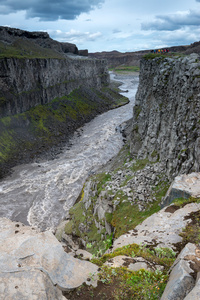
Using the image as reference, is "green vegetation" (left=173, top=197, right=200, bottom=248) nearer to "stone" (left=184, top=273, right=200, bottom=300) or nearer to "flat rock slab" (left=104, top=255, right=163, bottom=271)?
"flat rock slab" (left=104, top=255, right=163, bottom=271)

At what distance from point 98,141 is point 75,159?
14593 mm

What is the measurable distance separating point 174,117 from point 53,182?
94.6 feet

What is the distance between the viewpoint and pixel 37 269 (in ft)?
27.5

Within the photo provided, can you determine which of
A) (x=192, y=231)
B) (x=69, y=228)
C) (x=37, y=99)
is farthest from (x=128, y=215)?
(x=37, y=99)

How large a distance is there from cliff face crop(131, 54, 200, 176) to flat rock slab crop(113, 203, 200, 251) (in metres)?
5.71

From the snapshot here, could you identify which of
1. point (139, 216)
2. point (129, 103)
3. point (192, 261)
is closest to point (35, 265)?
point (192, 261)

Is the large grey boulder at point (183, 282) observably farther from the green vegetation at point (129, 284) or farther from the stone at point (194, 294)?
the green vegetation at point (129, 284)

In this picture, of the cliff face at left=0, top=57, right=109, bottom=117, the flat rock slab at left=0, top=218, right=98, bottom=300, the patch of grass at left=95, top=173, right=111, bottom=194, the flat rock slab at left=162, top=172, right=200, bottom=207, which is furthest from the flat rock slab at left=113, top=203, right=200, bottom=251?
the cliff face at left=0, top=57, right=109, bottom=117

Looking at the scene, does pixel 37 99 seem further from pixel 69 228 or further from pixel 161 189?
pixel 161 189

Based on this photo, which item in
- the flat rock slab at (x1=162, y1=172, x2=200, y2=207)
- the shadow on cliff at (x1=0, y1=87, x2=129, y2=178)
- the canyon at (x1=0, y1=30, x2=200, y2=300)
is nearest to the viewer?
the canyon at (x1=0, y1=30, x2=200, y2=300)

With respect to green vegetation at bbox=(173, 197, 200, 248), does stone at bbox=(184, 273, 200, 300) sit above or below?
above

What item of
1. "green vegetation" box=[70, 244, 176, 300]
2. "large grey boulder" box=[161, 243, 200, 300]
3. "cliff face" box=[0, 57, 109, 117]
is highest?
"cliff face" box=[0, 57, 109, 117]

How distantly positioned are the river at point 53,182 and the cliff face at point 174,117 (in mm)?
15272

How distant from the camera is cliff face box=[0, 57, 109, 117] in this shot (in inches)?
2776
